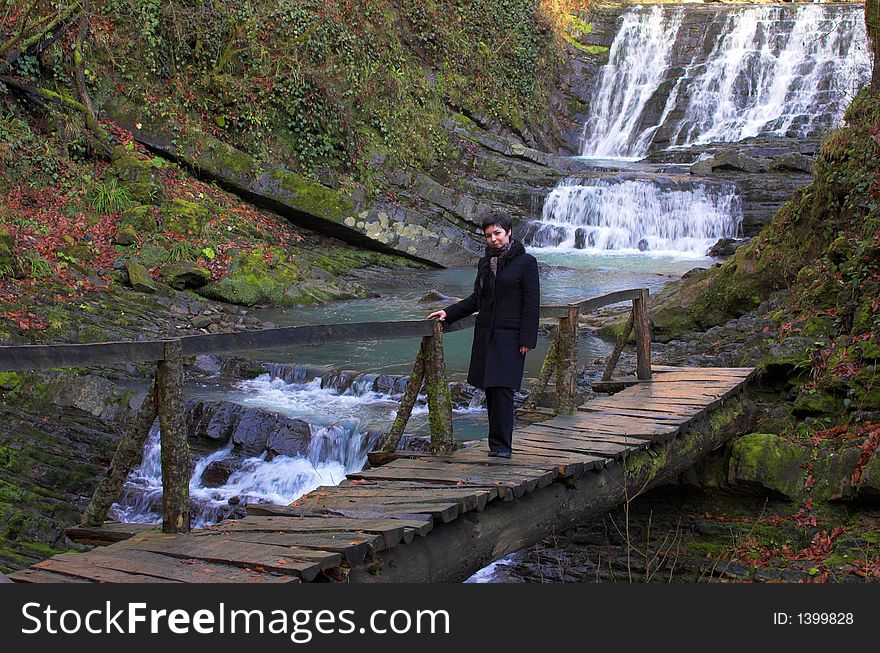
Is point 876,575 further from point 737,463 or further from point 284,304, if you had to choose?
point 284,304

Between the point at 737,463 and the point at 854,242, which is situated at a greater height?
the point at 854,242

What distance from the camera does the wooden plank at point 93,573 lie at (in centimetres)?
384

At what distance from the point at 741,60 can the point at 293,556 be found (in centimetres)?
3033

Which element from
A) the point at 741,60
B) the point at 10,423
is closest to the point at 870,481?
the point at 10,423

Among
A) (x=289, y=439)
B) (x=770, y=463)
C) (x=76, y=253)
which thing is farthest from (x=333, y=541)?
(x=76, y=253)

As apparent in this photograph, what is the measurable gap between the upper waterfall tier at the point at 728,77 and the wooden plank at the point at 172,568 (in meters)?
26.8

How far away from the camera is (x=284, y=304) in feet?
52.2

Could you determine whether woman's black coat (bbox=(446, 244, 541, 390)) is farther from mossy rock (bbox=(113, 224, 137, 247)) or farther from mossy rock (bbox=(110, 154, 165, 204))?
mossy rock (bbox=(110, 154, 165, 204))

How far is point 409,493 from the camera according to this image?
17.7 feet

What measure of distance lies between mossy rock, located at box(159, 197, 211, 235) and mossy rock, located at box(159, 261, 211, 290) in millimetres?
1179

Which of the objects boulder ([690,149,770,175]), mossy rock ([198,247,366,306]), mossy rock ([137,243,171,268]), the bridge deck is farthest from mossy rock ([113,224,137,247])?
boulder ([690,149,770,175])

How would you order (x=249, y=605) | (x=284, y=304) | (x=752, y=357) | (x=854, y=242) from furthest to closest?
1. (x=284, y=304)
2. (x=752, y=357)
3. (x=854, y=242)
4. (x=249, y=605)

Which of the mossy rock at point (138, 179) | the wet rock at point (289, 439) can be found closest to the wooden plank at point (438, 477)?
the wet rock at point (289, 439)

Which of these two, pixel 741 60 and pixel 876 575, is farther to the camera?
pixel 741 60
